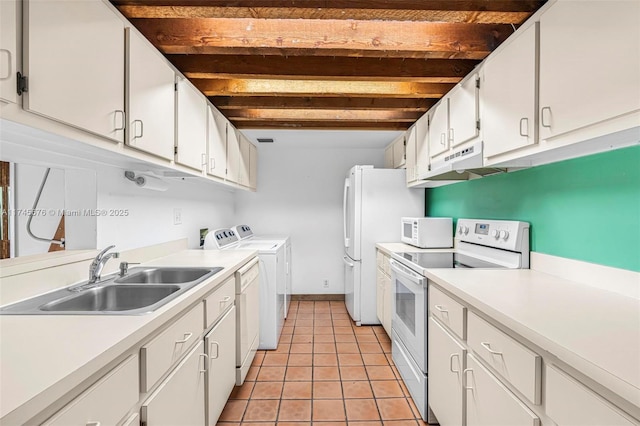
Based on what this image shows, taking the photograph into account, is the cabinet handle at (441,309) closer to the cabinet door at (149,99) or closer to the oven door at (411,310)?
the oven door at (411,310)

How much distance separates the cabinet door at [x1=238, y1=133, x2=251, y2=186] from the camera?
3182 mm

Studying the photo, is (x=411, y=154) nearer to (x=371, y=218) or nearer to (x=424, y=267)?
(x=371, y=218)

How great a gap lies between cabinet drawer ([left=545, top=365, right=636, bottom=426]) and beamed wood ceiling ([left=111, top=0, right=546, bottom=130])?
1518mm

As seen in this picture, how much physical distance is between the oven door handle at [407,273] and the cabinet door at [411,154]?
1.05m

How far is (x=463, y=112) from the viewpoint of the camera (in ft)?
6.41

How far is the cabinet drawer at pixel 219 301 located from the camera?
4.94ft

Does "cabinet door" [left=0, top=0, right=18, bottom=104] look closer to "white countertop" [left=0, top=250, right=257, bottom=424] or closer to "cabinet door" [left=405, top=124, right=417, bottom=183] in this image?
"white countertop" [left=0, top=250, right=257, bottom=424]

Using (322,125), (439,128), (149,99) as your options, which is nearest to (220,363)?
(149,99)

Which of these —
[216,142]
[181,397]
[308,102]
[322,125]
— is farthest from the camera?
[322,125]

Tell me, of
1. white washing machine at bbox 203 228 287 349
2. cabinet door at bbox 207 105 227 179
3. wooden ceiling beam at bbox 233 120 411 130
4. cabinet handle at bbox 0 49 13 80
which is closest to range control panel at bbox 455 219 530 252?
wooden ceiling beam at bbox 233 120 411 130

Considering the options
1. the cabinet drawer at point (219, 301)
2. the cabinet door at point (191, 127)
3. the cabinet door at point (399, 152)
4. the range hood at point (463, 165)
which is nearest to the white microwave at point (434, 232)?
the range hood at point (463, 165)

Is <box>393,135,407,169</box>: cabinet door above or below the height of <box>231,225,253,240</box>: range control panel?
above

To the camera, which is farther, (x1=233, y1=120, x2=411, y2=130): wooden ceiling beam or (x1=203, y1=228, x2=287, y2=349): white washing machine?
(x1=233, y1=120, x2=411, y2=130): wooden ceiling beam

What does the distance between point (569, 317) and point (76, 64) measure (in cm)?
187
